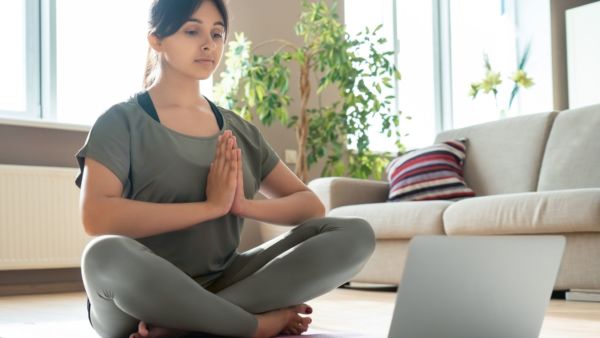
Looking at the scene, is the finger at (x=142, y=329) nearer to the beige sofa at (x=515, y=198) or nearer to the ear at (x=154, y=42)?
the ear at (x=154, y=42)

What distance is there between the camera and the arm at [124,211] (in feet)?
5.32

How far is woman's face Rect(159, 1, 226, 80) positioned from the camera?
1761mm

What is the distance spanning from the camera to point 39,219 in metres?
3.97

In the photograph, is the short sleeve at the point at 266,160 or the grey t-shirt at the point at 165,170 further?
the short sleeve at the point at 266,160

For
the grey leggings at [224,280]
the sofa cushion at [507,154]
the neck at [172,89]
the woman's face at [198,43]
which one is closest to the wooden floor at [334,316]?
the grey leggings at [224,280]

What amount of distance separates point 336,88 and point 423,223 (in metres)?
2.04

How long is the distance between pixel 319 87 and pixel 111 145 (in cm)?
313

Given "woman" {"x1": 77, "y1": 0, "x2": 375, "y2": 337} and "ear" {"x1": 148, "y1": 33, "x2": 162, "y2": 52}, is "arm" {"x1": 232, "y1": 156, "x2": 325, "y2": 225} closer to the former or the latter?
"woman" {"x1": 77, "y1": 0, "x2": 375, "y2": 337}

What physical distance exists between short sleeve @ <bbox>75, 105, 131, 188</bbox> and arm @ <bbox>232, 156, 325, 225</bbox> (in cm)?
24

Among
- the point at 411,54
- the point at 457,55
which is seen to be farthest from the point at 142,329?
the point at 457,55

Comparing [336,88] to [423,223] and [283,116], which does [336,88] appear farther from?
[423,223]

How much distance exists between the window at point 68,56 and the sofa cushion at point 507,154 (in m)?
1.88

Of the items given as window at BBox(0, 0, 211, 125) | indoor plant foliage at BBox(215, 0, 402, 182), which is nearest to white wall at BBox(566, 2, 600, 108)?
indoor plant foliage at BBox(215, 0, 402, 182)

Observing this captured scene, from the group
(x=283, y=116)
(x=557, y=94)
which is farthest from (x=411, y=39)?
(x=283, y=116)
